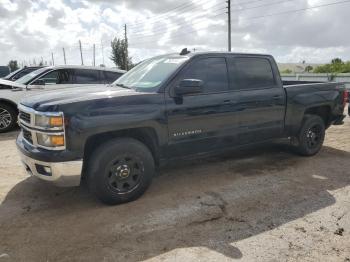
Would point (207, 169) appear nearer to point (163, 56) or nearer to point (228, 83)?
point (228, 83)

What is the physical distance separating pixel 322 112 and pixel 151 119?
3.84 m

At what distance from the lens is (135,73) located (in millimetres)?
5426

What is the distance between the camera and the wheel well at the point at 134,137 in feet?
13.9

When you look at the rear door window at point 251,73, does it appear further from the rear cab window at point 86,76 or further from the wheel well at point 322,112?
the rear cab window at point 86,76

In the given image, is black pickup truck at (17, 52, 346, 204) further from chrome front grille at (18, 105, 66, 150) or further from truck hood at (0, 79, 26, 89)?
truck hood at (0, 79, 26, 89)

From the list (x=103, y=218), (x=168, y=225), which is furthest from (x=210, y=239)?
(x=103, y=218)

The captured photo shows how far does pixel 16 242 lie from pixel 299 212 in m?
3.05

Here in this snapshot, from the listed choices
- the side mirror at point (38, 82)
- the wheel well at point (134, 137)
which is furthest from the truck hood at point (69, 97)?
the side mirror at point (38, 82)

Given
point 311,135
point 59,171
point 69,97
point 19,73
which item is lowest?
point 311,135

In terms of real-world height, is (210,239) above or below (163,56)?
below

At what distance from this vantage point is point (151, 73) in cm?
503

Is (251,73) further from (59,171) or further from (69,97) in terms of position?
(59,171)

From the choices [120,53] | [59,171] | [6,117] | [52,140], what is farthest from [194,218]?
[120,53]

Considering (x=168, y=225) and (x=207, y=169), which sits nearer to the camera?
(x=168, y=225)
